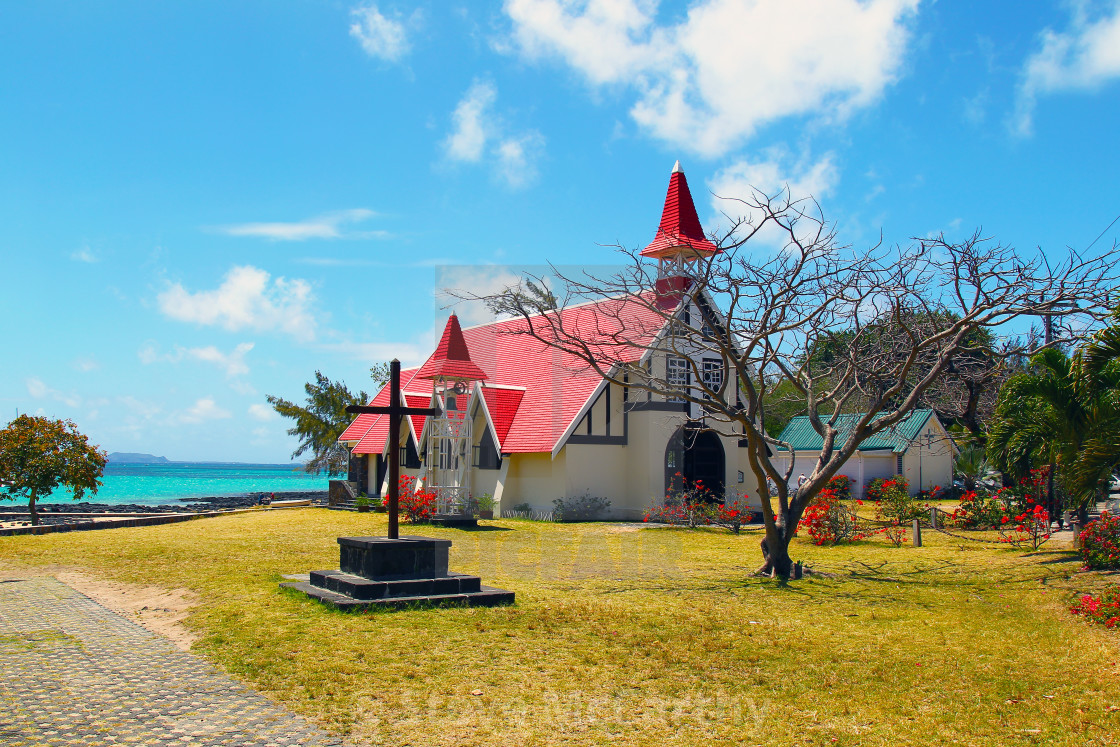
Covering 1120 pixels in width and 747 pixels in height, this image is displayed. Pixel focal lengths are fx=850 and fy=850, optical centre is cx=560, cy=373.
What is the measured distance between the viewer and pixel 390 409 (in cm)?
1123

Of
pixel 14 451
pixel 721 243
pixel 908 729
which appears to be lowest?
pixel 908 729

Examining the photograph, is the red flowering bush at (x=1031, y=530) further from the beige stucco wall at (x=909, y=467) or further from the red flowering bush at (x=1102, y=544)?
the beige stucco wall at (x=909, y=467)

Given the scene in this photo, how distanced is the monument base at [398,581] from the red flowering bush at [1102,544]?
9.40 metres

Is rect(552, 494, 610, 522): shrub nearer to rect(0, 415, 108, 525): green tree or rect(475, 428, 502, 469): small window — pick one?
rect(475, 428, 502, 469): small window

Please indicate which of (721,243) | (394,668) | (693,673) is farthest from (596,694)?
(721,243)

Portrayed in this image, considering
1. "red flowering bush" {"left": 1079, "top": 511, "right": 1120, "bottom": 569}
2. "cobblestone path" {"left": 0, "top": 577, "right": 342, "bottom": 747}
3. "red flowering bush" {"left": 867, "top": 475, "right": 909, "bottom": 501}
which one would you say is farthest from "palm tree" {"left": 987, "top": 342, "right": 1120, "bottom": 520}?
"cobblestone path" {"left": 0, "top": 577, "right": 342, "bottom": 747}

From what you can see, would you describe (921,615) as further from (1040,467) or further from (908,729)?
(1040,467)

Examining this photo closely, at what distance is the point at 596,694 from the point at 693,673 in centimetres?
110

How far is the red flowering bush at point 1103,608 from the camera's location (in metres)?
9.45

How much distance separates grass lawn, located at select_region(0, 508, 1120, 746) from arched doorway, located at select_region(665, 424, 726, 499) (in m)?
10.7

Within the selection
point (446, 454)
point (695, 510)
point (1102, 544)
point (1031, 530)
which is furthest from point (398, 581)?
point (446, 454)

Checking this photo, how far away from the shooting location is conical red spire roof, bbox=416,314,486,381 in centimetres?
2430

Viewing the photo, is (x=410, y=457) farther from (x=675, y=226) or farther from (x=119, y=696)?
(x=119, y=696)

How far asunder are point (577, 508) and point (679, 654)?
16.7 meters
